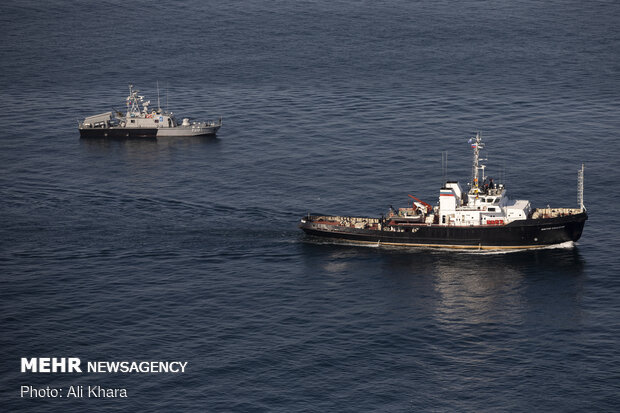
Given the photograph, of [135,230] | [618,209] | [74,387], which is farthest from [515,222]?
[74,387]

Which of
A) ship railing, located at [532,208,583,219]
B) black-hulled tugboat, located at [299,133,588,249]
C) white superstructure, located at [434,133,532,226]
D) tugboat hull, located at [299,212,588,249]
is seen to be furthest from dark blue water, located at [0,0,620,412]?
white superstructure, located at [434,133,532,226]

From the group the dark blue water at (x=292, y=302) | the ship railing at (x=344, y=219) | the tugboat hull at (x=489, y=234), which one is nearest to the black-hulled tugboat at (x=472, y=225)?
the tugboat hull at (x=489, y=234)

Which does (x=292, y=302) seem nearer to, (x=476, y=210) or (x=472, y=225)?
(x=472, y=225)

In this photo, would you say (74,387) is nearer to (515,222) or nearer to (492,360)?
(492,360)

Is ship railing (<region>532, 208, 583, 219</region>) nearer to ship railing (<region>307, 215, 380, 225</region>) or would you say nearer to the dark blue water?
the dark blue water

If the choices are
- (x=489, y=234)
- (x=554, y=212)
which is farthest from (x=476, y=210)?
(x=554, y=212)

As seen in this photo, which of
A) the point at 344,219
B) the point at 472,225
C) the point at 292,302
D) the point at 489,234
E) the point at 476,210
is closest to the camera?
the point at 292,302

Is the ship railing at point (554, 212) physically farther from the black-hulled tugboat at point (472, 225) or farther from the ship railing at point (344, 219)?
the ship railing at point (344, 219)

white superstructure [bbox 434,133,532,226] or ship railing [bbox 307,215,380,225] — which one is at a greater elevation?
white superstructure [bbox 434,133,532,226]
